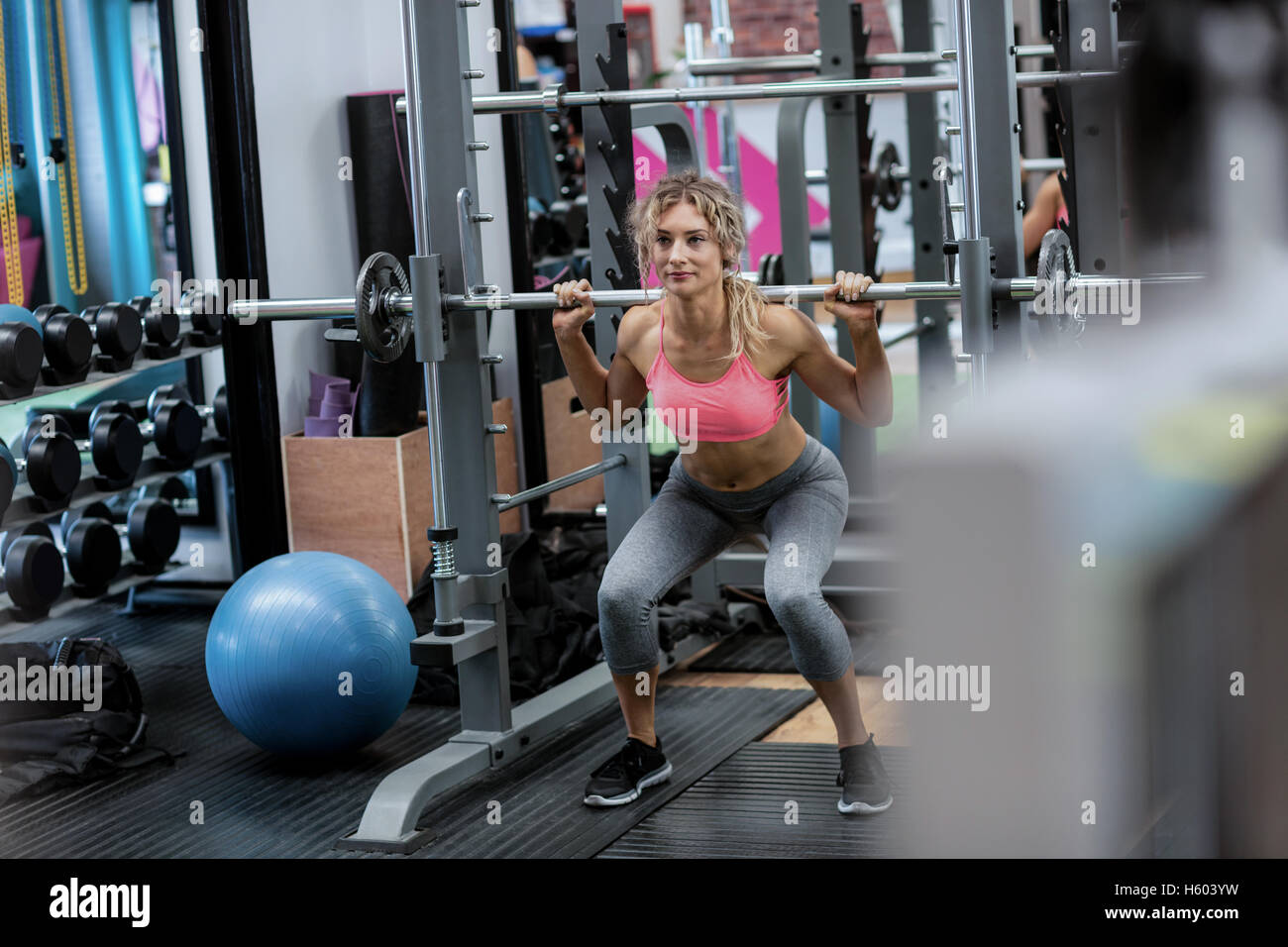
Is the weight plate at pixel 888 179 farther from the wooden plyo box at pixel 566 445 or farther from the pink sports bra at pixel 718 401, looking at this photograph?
the pink sports bra at pixel 718 401

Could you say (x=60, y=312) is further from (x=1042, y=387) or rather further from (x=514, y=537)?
(x=1042, y=387)

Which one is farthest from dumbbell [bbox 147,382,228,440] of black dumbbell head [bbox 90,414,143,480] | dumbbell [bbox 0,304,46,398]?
dumbbell [bbox 0,304,46,398]

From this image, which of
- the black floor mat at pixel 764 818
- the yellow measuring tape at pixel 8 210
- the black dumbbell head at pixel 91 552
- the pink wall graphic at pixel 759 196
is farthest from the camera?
the pink wall graphic at pixel 759 196

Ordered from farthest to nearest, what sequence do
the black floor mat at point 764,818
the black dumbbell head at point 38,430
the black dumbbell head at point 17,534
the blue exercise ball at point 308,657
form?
the black dumbbell head at point 38,430, the black dumbbell head at point 17,534, the blue exercise ball at point 308,657, the black floor mat at point 764,818

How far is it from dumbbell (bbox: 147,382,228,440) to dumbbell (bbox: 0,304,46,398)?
0.59 meters

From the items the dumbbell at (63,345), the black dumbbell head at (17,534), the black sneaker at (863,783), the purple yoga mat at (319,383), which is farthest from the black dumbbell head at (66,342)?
the black sneaker at (863,783)

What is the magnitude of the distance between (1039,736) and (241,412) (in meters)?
3.80

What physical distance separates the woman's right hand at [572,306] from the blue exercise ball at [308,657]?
757 mm

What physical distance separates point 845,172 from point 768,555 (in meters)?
1.72

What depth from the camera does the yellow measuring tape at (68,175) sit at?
13.1 ft

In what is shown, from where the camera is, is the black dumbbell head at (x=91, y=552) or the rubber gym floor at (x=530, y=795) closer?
the rubber gym floor at (x=530, y=795)

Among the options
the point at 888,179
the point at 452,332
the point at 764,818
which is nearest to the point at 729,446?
the point at 452,332

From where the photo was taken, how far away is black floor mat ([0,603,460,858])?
106 inches

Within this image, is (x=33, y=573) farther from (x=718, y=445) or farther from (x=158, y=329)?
(x=718, y=445)
